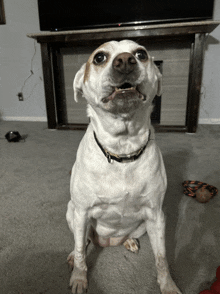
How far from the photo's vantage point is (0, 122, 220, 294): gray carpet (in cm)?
90

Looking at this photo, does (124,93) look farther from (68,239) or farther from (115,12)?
(115,12)

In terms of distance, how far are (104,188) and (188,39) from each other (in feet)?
7.57

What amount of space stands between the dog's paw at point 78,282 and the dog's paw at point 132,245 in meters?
0.23

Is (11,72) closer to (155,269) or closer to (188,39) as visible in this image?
(188,39)

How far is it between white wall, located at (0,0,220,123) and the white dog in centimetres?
245

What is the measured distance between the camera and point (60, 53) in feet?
9.60

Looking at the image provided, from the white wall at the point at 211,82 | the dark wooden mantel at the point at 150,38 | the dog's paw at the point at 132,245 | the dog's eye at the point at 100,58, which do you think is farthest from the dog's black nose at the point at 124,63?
the white wall at the point at 211,82

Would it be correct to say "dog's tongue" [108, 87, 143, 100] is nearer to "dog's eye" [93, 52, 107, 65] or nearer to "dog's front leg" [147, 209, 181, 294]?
"dog's eye" [93, 52, 107, 65]

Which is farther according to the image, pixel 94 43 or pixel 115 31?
pixel 94 43

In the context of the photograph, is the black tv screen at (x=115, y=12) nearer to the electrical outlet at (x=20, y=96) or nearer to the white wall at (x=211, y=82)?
the white wall at (x=211, y=82)

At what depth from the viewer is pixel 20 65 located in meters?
3.35

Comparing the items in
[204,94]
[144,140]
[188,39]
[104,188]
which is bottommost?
[204,94]

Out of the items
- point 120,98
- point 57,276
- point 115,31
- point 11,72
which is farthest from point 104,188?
point 11,72

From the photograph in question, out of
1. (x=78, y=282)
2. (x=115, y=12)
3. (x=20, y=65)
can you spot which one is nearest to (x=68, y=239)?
(x=78, y=282)
